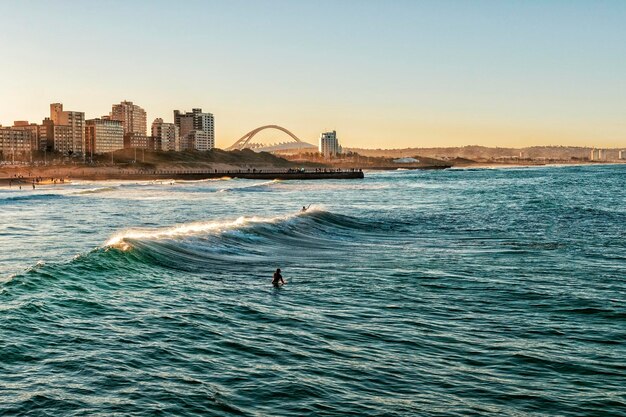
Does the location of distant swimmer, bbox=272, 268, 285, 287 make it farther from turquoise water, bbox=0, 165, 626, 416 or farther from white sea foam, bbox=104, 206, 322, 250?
white sea foam, bbox=104, 206, 322, 250

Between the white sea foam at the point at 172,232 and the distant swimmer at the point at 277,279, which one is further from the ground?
the white sea foam at the point at 172,232

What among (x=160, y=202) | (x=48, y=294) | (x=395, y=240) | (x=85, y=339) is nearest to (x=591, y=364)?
(x=85, y=339)

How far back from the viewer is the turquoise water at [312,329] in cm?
1293

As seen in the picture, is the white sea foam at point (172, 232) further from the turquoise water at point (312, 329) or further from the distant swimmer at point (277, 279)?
the distant swimmer at point (277, 279)

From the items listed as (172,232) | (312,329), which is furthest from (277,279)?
(172,232)

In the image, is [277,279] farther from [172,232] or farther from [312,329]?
[172,232]

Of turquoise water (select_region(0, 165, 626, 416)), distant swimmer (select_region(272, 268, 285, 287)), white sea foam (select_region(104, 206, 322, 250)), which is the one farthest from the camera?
white sea foam (select_region(104, 206, 322, 250))

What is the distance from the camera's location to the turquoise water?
1293cm

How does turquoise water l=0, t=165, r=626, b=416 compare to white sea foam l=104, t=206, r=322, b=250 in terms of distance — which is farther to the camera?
white sea foam l=104, t=206, r=322, b=250

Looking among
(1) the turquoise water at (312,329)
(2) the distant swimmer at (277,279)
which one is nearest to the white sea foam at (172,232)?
(1) the turquoise water at (312,329)

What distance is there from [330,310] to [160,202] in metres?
63.1

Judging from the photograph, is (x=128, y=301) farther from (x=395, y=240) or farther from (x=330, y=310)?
(x=395, y=240)

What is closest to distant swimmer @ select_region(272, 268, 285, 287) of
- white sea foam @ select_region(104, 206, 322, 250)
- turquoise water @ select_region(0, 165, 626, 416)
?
turquoise water @ select_region(0, 165, 626, 416)

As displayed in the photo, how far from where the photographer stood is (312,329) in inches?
706
